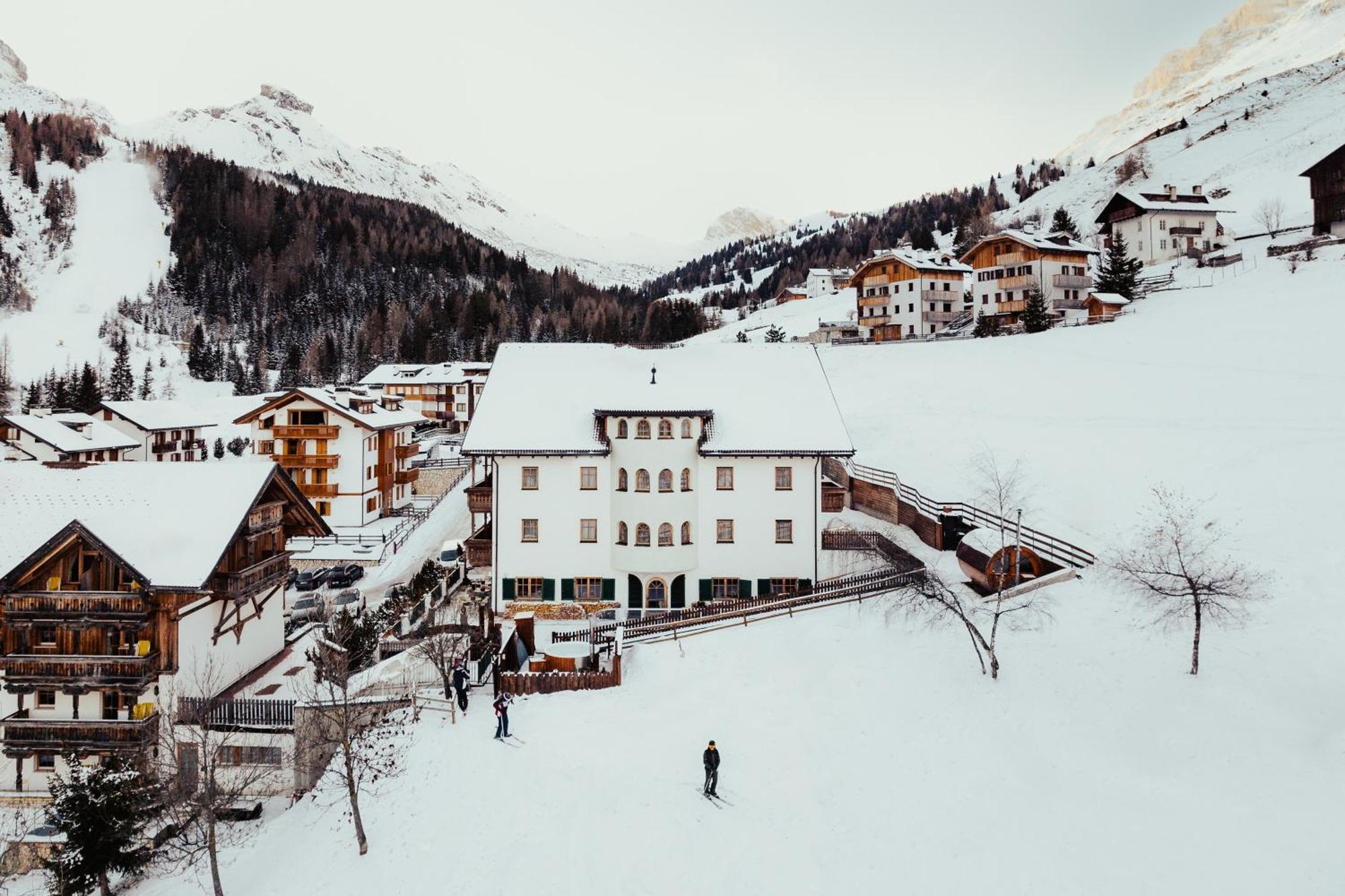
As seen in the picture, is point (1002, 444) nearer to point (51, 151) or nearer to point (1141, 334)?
point (1141, 334)

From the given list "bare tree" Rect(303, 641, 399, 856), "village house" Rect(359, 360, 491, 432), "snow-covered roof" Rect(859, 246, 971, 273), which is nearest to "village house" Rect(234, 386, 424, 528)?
"bare tree" Rect(303, 641, 399, 856)

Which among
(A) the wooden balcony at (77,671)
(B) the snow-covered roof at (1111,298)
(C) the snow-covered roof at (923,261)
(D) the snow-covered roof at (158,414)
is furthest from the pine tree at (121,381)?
(B) the snow-covered roof at (1111,298)

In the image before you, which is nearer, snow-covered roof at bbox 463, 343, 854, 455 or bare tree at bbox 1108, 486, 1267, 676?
bare tree at bbox 1108, 486, 1267, 676

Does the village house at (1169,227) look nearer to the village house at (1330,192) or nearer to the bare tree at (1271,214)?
the bare tree at (1271,214)

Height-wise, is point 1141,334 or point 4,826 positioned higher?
point 1141,334

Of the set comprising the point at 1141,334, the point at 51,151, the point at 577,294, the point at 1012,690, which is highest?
the point at 51,151

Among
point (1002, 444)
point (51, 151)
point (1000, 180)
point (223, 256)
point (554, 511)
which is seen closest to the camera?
point (554, 511)

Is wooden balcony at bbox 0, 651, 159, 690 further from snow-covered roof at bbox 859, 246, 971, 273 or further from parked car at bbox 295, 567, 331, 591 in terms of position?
snow-covered roof at bbox 859, 246, 971, 273

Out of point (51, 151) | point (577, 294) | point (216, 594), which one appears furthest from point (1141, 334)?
point (51, 151)
